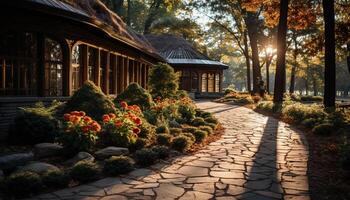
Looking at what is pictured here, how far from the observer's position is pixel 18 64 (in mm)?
10625

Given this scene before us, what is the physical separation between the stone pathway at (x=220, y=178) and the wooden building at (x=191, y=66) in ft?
96.3

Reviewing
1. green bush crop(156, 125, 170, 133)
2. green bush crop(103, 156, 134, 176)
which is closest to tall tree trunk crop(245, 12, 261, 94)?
green bush crop(156, 125, 170, 133)

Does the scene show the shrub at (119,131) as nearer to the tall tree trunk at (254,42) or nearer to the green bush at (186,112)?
the green bush at (186,112)

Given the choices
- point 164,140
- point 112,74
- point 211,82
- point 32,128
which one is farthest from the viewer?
point 211,82

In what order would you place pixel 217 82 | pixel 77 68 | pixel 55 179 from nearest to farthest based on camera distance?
pixel 55 179 < pixel 77 68 < pixel 217 82

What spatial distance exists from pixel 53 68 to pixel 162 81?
7148 mm

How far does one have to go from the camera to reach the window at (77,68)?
44.7ft

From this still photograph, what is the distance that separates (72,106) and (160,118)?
334 centimetres

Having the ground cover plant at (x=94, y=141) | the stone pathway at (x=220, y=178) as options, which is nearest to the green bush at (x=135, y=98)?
the ground cover plant at (x=94, y=141)

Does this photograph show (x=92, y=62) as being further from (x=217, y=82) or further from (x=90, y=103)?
(x=217, y=82)

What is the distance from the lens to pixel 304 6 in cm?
2002

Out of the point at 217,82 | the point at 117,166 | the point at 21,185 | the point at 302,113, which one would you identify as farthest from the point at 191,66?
the point at 21,185

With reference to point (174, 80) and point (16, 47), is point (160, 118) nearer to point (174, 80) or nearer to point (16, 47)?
point (16, 47)

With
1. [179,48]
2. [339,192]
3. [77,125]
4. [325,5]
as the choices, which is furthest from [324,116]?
[179,48]
